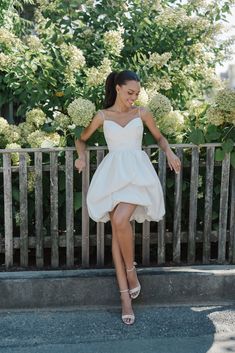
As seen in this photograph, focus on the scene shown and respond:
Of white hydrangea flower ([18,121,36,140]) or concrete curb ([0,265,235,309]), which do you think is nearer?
concrete curb ([0,265,235,309])

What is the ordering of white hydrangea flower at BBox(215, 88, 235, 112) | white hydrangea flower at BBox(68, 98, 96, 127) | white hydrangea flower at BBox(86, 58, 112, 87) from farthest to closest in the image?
white hydrangea flower at BBox(86, 58, 112, 87), white hydrangea flower at BBox(215, 88, 235, 112), white hydrangea flower at BBox(68, 98, 96, 127)

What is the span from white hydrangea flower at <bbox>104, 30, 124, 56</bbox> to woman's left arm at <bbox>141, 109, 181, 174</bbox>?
3.80 ft

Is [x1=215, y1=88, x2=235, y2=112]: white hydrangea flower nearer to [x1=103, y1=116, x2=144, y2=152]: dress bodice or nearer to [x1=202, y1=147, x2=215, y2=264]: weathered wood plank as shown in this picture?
[x1=202, y1=147, x2=215, y2=264]: weathered wood plank

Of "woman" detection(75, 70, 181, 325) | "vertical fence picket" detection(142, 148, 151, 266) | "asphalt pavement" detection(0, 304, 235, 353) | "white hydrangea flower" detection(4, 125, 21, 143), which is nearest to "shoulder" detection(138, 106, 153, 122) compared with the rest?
"woman" detection(75, 70, 181, 325)

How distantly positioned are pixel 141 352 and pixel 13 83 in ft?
7.79

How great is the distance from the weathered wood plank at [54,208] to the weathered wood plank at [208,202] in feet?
3.67

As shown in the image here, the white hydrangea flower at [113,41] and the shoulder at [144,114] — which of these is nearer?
the shoulder at [144,114]

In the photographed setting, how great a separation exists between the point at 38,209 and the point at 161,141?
3.41 ft

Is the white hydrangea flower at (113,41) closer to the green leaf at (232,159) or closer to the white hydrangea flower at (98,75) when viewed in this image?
the white hydrangea flower at (98,75)

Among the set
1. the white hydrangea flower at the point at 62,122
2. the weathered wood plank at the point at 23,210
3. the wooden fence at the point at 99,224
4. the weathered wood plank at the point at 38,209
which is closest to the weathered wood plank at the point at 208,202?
the wooden fence at the point at 99,224

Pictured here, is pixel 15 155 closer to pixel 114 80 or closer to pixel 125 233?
pixel 114 80

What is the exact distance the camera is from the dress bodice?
3680mm

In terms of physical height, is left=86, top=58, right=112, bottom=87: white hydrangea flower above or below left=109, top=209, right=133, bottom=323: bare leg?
above

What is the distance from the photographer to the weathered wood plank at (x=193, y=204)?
13.4 ft
